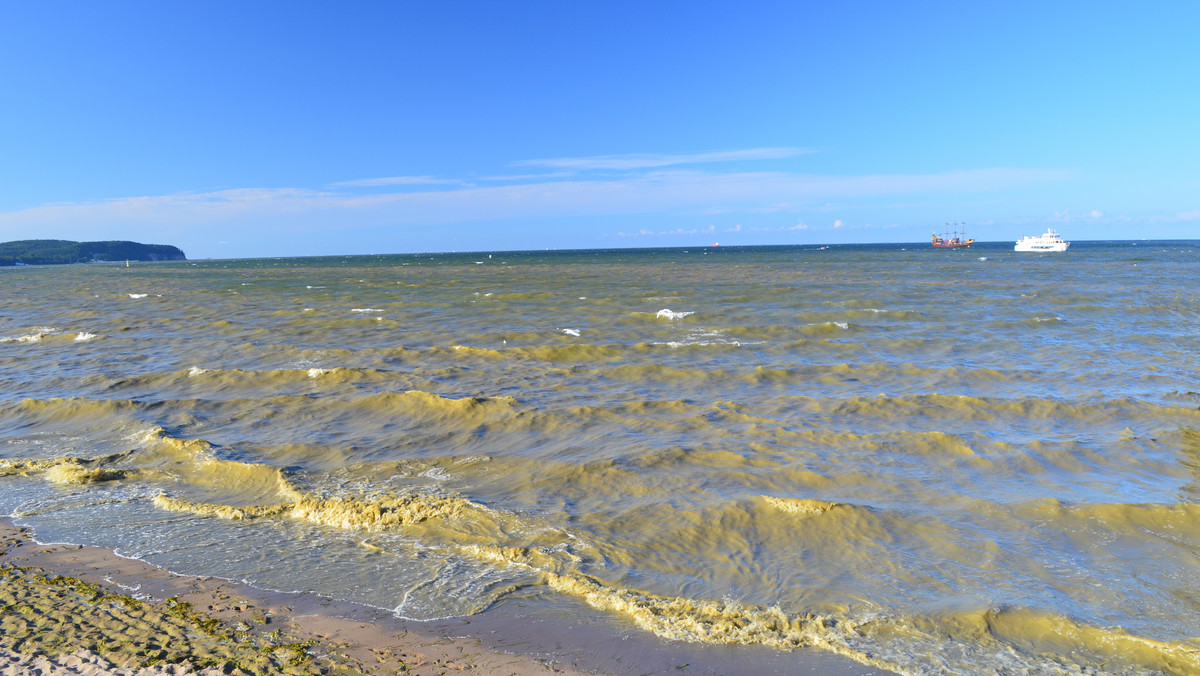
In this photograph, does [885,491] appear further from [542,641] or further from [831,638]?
[542,641]

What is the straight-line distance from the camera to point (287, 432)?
39.2 ft

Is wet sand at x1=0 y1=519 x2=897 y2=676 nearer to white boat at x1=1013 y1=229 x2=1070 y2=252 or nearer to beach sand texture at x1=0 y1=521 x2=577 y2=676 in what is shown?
beach sand texture at x1=0 y1=521 x2=577 y2=676

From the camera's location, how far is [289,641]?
207 inches

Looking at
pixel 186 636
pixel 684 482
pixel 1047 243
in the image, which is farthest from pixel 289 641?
pixel 1047 243

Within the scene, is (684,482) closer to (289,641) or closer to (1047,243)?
(289,641)

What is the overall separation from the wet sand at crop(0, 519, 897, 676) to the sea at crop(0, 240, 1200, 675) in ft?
0.74

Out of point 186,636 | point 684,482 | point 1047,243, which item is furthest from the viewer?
point 1047,243

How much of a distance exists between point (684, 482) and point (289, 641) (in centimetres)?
542

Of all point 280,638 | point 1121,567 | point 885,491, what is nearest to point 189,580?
point 280,638

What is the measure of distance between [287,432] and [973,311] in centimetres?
2849

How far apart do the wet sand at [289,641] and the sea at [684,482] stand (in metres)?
0.23

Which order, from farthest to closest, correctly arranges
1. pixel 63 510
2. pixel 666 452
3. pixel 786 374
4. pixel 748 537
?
pixel 786 374 → pixel 666 452 → pixel 63 510 → pixel 748 537

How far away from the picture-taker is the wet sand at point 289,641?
16.1 feet

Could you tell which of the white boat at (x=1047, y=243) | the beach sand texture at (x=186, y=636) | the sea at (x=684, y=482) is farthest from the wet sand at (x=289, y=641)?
the white boat at (x=1047, y=243)
